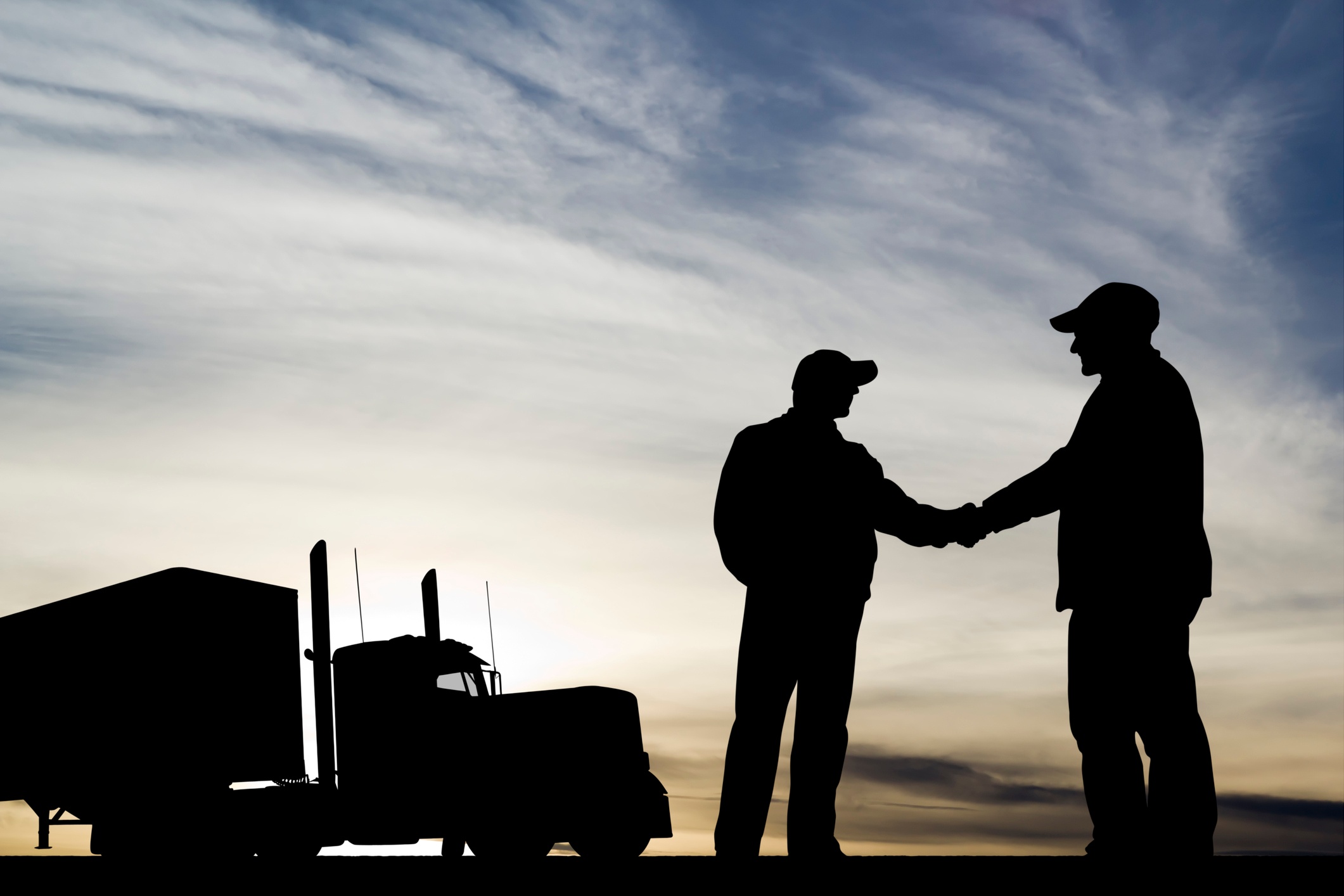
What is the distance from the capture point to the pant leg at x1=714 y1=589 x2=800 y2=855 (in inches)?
250

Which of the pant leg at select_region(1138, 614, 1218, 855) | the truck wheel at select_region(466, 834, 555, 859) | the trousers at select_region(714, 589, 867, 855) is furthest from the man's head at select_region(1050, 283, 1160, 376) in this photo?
the truck wheel at select_region(466, 834, 555, 859)

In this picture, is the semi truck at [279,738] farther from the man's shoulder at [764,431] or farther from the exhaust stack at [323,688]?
the man's shoulder at [764,431]

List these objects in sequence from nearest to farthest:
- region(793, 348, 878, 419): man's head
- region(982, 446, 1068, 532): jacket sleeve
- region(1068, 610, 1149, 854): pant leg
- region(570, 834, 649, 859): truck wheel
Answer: region(1068, 610, 1149, 854): pant leg, region(793, 348, 878, 419): man's head, region(982, 446, 1068, 532): jacket sleeve, region(570, 834, 649, 859): truck wheel

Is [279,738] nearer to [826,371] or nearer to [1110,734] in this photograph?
[826,371]

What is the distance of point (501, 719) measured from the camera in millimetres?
12977

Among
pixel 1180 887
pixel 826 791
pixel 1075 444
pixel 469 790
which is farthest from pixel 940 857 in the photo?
pixel 469 790

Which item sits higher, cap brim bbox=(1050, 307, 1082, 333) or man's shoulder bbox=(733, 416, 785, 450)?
cap brim bbox=(1050, 307, 1082, 333)

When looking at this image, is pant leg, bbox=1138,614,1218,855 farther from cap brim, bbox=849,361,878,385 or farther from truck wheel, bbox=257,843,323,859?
truck wheel, bbox=257,843,323,859

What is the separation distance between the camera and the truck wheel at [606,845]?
12.9m

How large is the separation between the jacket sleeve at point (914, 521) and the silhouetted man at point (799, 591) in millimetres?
1257

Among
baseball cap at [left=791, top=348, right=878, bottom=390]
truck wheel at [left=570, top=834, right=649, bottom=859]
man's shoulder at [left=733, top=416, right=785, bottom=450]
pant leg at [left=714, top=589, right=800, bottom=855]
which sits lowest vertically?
truck wheel at [left=570, top=834, right=649, bottom=859]

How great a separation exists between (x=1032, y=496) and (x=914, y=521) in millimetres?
1009

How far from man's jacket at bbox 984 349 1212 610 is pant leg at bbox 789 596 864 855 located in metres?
1.15

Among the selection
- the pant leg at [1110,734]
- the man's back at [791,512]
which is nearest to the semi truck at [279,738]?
the man's back at [791,512]
